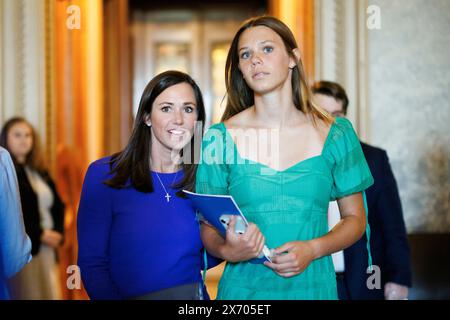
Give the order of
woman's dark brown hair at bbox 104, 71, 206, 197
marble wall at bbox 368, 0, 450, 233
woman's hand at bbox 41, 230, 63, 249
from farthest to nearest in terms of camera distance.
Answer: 1. woman's hand at bbox 41, 230, 63, 249
2. marble wall at bbox 368, 0, 450, 233
3. woman's dark brown hair at bbox 104, 71, 206, 197

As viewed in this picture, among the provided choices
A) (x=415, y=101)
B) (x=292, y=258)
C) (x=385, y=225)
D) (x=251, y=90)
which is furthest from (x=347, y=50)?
(x=292, y=258)

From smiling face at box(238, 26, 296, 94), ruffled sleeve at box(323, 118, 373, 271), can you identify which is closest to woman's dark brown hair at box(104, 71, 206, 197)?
smiling face at box(238, 26, 296, 94)

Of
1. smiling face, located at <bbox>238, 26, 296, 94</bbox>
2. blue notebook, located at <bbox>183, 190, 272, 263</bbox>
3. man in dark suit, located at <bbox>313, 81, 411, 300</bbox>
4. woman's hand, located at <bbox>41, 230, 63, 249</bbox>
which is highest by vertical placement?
smiling face, located at <bbox>238, 26, 296, 94</bbox>

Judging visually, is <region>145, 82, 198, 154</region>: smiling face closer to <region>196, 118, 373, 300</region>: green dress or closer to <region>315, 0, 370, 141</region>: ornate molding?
<region>196, 118, 373, 300</region>: green dress

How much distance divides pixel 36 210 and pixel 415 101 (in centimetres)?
172

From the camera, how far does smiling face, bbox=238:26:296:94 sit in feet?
4.96

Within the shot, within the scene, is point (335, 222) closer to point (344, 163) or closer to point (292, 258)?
point (344, 163)

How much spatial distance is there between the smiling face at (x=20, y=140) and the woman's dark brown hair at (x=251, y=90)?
1647mm

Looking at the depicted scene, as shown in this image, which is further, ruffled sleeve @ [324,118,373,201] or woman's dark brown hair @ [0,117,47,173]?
woman's dark brown hair @ [0,117,47,173]

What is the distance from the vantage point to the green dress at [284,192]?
147 cm

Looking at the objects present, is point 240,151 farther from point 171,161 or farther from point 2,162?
point 2,162

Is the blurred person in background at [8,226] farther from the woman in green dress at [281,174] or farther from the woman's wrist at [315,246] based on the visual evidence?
the woman's wrist at [315,246]
